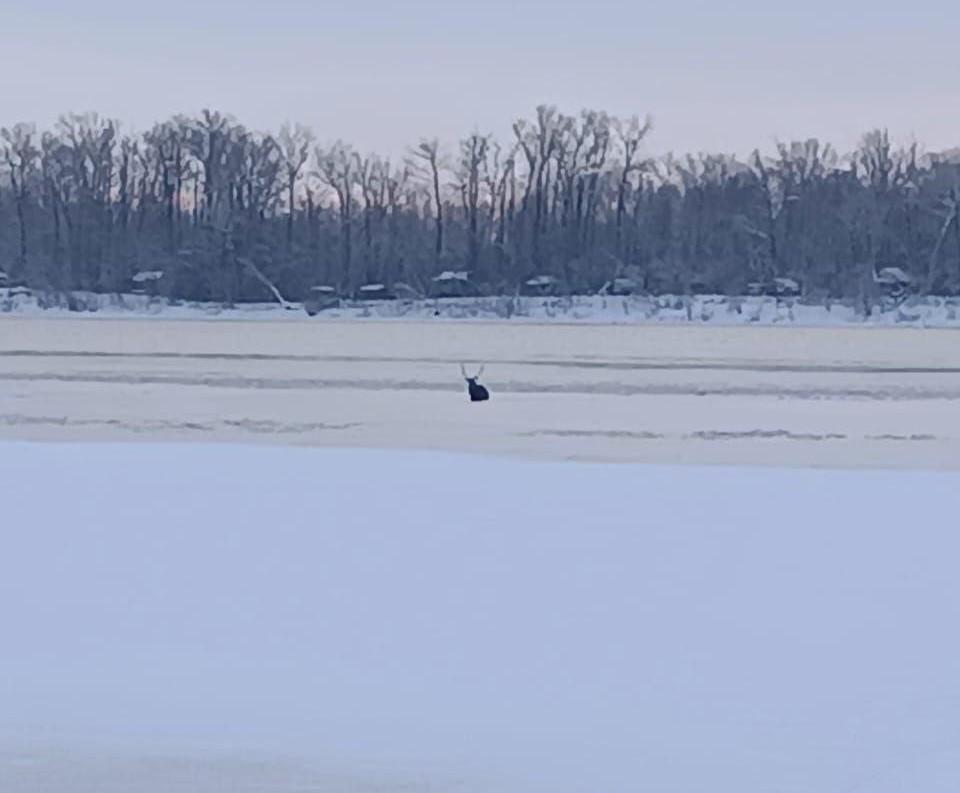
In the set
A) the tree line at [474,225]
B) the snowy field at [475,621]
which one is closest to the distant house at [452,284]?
the tree line at [474,225]

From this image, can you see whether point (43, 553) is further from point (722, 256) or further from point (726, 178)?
point (726, 178)

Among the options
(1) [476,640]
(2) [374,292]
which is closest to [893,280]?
(2) [374,292]

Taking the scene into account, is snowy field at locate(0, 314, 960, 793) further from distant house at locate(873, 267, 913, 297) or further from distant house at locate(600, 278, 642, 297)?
distant house at locate(600, 278, 642, 297)

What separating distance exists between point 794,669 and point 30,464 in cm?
670

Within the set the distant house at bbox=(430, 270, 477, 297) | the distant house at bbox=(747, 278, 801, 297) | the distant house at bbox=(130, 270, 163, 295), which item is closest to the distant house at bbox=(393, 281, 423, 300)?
the distant house at bbox=(430, 270, 477, 297)

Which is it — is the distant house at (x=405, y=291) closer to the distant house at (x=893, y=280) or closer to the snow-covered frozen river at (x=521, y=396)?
the distant house at (x=893, y=280)

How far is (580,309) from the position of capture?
61.0m

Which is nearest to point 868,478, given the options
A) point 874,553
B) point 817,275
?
point 874,553

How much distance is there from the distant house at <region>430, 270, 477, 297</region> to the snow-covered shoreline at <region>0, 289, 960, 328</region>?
0.56m

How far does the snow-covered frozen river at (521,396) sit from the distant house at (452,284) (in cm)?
1938

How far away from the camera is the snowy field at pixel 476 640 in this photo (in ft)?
17.0

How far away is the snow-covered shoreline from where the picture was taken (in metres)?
56.1

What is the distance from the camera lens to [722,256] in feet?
208

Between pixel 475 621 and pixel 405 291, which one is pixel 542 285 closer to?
pixel 405 291
